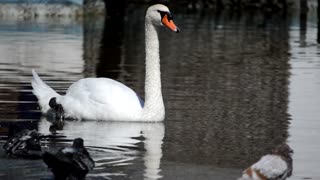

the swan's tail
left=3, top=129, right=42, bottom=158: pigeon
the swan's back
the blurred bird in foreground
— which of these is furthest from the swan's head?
the blurred bird in foreground

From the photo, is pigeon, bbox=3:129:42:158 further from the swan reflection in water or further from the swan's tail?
the swan's tail

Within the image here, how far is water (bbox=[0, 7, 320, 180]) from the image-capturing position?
37.6 ft

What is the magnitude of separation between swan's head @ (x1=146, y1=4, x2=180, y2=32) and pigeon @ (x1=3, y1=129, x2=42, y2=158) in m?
4.07

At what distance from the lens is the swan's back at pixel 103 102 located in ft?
47.2

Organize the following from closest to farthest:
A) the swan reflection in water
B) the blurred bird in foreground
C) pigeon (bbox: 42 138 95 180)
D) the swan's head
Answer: the blurred bird in foreground, pigeon (bbox: 42 138 95 180), the swan reflection in water, the swan's head

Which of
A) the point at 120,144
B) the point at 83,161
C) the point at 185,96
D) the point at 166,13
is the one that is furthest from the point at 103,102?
the point at 83,161

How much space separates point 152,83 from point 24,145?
4022 mm

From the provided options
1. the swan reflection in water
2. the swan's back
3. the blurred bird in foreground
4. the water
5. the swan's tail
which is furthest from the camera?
the swan's tail

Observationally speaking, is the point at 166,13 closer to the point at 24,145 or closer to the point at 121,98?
the point at 121,98

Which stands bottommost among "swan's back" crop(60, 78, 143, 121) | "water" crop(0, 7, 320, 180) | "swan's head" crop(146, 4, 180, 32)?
"water" crop(0, 7, 320, 180)

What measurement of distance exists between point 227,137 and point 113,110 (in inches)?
65.1

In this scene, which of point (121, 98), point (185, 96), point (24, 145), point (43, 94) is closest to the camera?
point (24, 145)

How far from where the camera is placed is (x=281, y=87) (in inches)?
751

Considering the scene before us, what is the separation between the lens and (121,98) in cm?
1446
